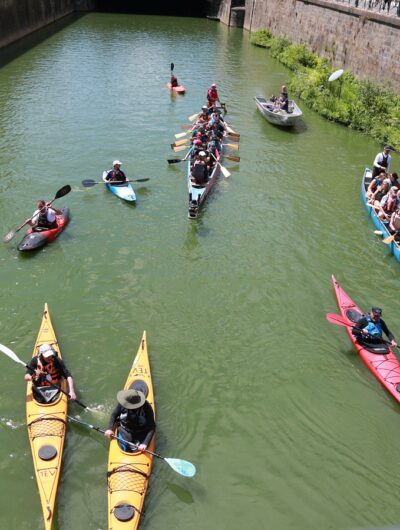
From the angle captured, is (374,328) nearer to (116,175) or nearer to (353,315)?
(353,315)

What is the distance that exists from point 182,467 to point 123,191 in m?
10.1

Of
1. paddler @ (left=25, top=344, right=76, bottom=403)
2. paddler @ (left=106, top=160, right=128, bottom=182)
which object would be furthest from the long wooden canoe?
paddler @ (left=25, top=344, right=76, bottom=403)

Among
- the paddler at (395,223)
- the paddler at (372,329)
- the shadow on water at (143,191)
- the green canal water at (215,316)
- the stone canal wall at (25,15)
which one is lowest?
the green canal water at (215,316)

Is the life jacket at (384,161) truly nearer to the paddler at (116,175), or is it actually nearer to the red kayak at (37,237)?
the paddler at (116,175)

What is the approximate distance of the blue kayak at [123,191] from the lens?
15.5 meters

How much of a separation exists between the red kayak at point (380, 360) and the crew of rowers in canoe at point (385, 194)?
4100 millimetres

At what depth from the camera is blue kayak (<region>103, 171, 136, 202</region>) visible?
1554 centimetres

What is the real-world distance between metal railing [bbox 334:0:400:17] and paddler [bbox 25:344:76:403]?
22.7 meters

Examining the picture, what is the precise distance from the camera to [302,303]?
11.9 meters

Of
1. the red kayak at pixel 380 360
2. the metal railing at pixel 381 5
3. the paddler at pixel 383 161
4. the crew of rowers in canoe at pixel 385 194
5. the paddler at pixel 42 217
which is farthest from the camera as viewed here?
the metal railing at pixel 381 5

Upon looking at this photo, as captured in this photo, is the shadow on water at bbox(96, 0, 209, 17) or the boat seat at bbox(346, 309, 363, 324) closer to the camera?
the boat seat at bbox(346, 309, 363, 324)

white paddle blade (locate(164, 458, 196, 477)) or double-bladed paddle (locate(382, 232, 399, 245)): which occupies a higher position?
double-bladed paddle (locate(382, 232, 399, 245))

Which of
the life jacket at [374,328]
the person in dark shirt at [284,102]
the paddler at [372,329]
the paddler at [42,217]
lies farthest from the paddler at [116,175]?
the person in dark shirt at [284,102]

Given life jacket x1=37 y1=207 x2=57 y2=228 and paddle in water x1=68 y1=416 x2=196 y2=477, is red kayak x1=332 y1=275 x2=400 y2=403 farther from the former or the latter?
life jacket x1=37 y1=207 x2=57 y2=228
